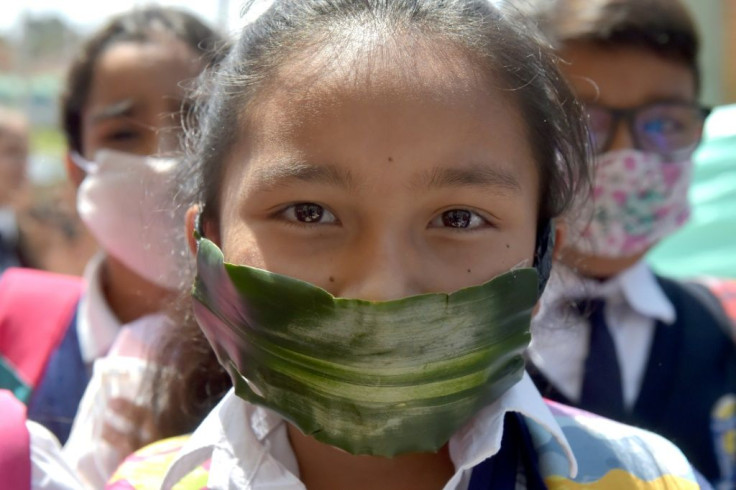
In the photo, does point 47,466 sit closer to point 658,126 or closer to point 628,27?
point 658,126

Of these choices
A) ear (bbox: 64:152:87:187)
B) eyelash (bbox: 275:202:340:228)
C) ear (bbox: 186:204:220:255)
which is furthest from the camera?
ear (bbox: 64:152:87:187)

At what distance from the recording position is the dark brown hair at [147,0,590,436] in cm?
162

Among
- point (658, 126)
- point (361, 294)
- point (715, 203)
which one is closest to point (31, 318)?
point (361, 294)

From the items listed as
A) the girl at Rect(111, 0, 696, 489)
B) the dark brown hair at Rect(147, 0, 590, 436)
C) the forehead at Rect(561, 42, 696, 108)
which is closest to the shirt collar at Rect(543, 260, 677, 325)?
the forehead at Rect(561, 42, 696, 108)

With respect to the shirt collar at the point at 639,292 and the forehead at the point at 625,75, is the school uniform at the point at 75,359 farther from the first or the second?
the forehead at the point at 625,75

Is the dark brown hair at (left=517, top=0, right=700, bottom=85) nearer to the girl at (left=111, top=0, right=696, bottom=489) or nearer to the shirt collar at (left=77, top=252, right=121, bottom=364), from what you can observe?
the girl at (left=111, top=0, right=696, bottom=489)

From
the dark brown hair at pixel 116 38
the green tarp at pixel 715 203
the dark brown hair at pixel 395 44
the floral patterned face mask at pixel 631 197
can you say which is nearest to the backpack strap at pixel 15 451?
the dark brown hair at pixel 395 44

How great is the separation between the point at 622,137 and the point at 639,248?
0.35 metres

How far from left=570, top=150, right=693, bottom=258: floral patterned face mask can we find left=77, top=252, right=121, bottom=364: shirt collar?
4.71 ft

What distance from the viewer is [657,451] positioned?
5.61ft

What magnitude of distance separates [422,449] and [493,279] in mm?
294

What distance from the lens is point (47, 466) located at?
5.49 feet

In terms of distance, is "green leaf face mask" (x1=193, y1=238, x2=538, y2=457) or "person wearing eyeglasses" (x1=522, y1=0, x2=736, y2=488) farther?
"person wearing eyeglasses" (x1=522, y1=0, x2=736, y2=488)

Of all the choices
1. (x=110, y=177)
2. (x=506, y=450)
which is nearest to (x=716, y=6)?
(x=110, y=177)
